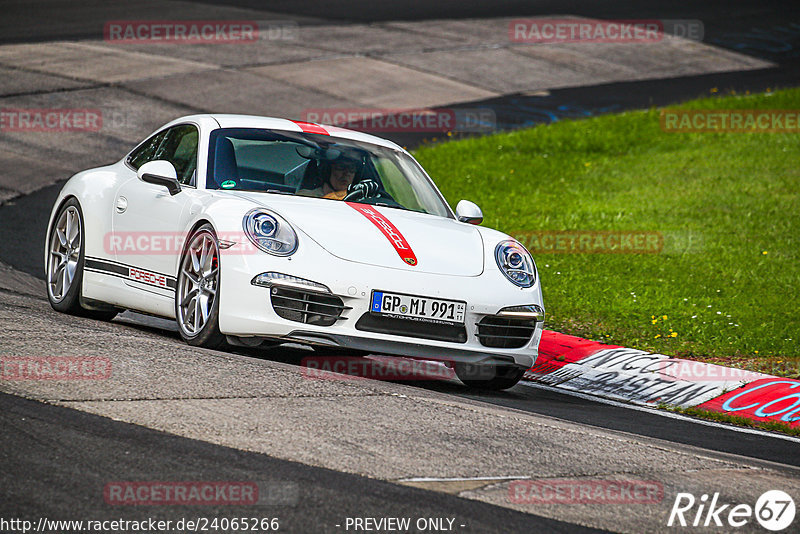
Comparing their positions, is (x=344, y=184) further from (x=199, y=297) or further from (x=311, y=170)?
(x=199, y=297)

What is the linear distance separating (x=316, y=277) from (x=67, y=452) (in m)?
2.26

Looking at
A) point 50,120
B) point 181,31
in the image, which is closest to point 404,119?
point 50,120

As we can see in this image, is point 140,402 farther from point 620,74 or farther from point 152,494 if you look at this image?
point 620,74

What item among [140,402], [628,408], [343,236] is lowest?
[628,408]

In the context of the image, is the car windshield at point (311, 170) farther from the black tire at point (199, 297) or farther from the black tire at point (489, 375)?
the black tire at point (489, 375)

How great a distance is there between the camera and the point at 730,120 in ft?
62.0

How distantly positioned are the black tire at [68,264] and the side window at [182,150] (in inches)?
30.2

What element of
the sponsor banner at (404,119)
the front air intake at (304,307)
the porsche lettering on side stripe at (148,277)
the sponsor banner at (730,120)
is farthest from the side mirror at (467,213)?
the sponsor banner at (730,120)

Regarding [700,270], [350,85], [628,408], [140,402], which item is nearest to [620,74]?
[350,85]

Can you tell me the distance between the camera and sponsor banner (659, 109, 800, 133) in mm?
18391

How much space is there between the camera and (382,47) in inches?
930

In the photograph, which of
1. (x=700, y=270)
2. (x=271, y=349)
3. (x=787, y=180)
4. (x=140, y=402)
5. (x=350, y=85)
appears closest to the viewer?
(x=140, y=402)

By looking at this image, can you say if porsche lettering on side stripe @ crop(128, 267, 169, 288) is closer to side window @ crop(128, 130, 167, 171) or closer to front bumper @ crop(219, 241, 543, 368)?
front bumper @ crop(219, 241, 543, 368)

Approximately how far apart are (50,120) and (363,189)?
10231mm
